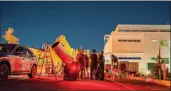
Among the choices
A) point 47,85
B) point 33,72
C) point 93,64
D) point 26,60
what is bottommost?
point 47,85

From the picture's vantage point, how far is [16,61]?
11906 mm

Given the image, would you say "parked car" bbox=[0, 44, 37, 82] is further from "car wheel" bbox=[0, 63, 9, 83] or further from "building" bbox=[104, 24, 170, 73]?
"building" bbox=[104, 24, 170, 73]

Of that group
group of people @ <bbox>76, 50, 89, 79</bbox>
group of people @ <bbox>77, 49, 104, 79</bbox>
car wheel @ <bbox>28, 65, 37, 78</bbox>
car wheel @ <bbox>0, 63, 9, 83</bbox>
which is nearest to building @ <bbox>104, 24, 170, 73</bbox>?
group of people @ <bbox>77, 49, 104, 79</bbox>

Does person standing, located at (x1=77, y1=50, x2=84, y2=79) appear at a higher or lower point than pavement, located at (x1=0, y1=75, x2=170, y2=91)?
higher

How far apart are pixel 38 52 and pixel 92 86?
2823mm

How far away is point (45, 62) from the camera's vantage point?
13.7m

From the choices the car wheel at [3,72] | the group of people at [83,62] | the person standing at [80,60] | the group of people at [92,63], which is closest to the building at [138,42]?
the group of people at [92,63]

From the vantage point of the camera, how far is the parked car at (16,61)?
37.6ft

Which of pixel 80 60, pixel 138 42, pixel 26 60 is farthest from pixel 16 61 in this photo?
pixel 138 42

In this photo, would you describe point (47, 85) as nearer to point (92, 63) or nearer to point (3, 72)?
point (3, 72)

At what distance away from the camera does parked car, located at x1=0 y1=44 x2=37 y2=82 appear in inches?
451

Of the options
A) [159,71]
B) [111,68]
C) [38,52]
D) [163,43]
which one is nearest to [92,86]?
[38,52]

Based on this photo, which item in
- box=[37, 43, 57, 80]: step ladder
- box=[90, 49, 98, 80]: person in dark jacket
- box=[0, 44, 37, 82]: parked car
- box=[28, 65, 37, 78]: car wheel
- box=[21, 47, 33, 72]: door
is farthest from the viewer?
box=[90, 49, 98, 80]: person in dark jacket

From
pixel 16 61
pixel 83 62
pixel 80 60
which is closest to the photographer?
pixel 16 61
